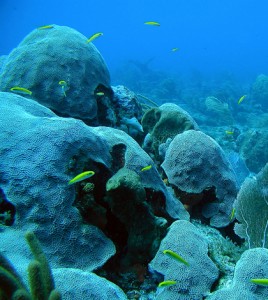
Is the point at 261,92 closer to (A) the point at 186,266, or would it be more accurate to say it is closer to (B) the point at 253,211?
(B) the point at 253,211

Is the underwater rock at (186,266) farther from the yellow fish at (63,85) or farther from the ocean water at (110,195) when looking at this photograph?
the yellow fish at (63,85)

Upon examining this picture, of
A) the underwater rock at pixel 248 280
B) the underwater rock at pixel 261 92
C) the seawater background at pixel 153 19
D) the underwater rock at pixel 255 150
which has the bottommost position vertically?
the seawater background at pixel 153 19

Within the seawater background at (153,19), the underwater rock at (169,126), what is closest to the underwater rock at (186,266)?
the underwater rock at (169,126)

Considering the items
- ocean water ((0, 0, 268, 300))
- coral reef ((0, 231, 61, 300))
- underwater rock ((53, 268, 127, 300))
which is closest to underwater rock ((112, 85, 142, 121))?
ocean water ((0, 0, 268, 300))

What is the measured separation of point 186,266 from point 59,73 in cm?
422

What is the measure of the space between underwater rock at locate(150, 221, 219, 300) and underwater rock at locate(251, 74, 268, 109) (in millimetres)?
19531

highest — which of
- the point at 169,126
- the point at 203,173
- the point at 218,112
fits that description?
the point at 203,173

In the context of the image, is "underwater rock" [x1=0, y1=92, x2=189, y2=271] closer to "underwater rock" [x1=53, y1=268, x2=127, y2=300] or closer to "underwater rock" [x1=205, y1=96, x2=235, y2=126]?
"underwater rock" [x1=53, y1=268, x2=127, y2=300]

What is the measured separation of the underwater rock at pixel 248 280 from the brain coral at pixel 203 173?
146 centimetres

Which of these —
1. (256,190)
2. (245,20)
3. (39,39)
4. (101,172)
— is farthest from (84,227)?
(245,20)

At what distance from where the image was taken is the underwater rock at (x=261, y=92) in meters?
20.6

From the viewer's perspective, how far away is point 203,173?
4387mm

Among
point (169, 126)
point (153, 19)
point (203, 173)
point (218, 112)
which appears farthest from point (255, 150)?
point (153, 19)

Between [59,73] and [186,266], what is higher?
[59,73]
